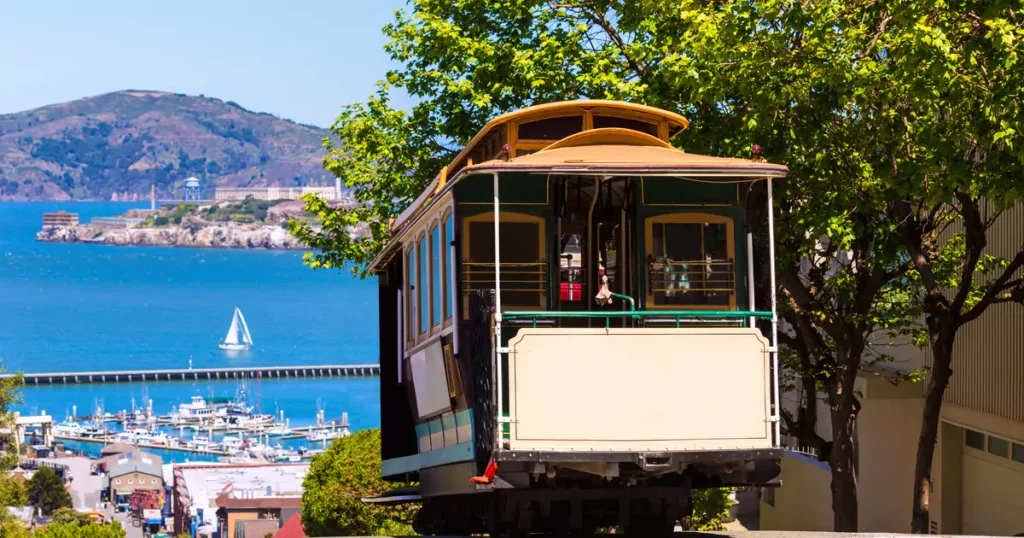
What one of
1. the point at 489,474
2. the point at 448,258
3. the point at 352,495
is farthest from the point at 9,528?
the point at 489,474

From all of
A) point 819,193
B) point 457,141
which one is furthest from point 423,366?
point 457,141

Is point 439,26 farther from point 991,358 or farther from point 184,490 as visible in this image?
point 184,490

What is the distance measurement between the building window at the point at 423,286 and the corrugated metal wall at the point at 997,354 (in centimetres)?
1084

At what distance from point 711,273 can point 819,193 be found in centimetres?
594

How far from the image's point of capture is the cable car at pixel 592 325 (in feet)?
38.1

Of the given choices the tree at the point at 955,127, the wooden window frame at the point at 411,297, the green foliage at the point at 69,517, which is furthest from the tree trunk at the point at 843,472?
the green foliage at the point at 69,517

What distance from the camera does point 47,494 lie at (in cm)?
11450

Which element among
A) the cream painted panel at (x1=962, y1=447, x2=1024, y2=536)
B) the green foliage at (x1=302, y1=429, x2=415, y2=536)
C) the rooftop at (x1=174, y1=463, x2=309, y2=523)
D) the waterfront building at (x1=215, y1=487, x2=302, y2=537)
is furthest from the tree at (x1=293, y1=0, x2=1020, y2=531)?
the rooftop at (x1=174, y1=463, x2=309, y2=523)

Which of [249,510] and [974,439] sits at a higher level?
[974,439]

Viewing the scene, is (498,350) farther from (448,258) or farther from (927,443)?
(927,443)

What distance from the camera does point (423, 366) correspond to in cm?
1509

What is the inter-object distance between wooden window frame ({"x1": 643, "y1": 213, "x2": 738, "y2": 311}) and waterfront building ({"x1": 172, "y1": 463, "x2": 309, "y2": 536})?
103010mm

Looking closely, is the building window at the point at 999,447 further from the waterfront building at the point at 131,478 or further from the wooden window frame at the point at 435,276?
the waterfront building at the point at 131,478

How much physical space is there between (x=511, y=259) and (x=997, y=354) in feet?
41.6
